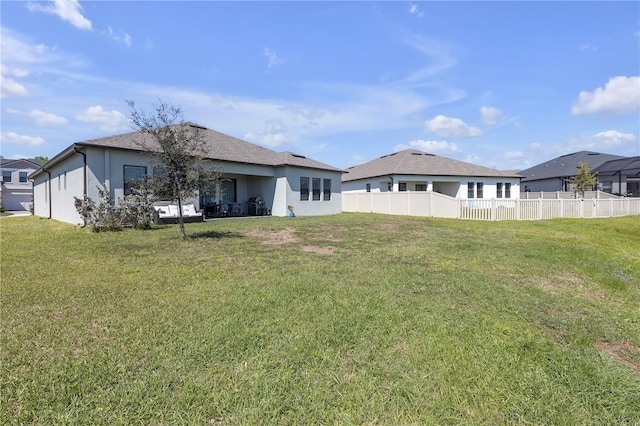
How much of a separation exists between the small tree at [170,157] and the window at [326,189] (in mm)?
12927

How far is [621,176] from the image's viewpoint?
30031 millimetres

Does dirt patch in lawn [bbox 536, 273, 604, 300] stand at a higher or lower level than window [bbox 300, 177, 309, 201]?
lower

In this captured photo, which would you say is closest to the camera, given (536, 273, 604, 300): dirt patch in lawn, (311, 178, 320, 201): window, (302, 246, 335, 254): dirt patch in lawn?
(536, 273, 604, 300): dirt patch in lawn

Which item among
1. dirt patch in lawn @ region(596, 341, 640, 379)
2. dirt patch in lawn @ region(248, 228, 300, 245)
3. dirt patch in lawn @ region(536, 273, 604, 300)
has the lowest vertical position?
dirt patch in lawn @ region(596, 341, 640, 379)

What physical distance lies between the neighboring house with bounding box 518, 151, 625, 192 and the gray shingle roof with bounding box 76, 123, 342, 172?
27180 mm

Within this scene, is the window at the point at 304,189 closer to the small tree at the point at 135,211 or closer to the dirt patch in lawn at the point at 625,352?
the small tree at the point at 135,211

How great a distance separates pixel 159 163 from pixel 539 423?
1025 centimetres

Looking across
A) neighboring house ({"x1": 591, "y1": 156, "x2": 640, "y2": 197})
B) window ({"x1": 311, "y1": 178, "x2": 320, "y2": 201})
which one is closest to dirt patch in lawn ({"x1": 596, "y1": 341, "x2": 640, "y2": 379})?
window ({"x1": 311, "y1": 178, "x2": 320, "y2": 201})

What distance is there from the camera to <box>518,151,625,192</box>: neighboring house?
33.0 metres

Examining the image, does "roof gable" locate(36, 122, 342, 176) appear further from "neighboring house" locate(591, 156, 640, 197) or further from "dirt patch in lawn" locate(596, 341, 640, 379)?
"neighboring house" locate(591, 156, 640, 197)

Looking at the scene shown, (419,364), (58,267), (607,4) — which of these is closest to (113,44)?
(58,267)

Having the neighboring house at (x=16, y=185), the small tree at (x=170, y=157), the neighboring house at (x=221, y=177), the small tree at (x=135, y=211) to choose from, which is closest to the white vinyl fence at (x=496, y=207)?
the neighboring house at (x=221, y=177)

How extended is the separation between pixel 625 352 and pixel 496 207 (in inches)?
615

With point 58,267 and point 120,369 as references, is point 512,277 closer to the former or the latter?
point 120,369
